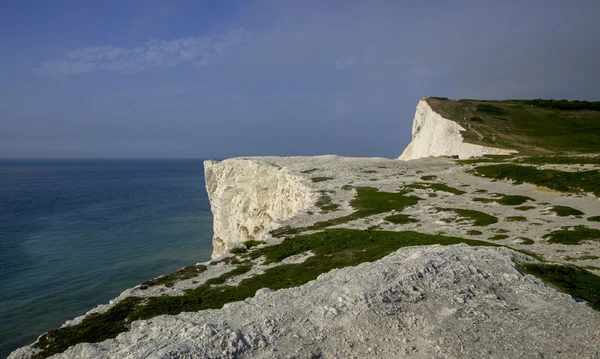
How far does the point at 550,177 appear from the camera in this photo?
3438cm

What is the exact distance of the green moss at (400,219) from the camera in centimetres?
2638

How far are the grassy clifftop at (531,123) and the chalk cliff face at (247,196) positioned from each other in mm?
36150

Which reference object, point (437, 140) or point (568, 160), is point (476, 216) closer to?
point (568, 160)

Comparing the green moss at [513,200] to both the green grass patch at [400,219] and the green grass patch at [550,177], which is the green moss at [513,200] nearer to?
the green grass patch at [550,177]

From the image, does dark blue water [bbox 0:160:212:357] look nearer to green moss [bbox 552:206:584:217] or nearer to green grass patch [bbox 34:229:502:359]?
green grass patch [bbox 34:229:502:359]

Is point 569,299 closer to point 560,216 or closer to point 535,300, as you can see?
point 535,300

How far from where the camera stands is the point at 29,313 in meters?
34.1

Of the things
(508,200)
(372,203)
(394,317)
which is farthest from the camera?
(372,203)

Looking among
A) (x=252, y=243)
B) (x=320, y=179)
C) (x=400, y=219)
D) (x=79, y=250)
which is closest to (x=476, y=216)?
(x=400, y=219)

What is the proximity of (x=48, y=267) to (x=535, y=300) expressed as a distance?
51.0 m

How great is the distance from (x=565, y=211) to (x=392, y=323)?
21.9 m

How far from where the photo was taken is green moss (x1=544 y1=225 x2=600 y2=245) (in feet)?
67.5

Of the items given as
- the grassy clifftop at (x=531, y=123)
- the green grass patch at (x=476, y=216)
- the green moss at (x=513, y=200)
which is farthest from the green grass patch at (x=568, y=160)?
the green grass patch at (x=476, y=216)

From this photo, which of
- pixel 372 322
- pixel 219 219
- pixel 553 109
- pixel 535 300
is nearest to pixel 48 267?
pixel 219 219
